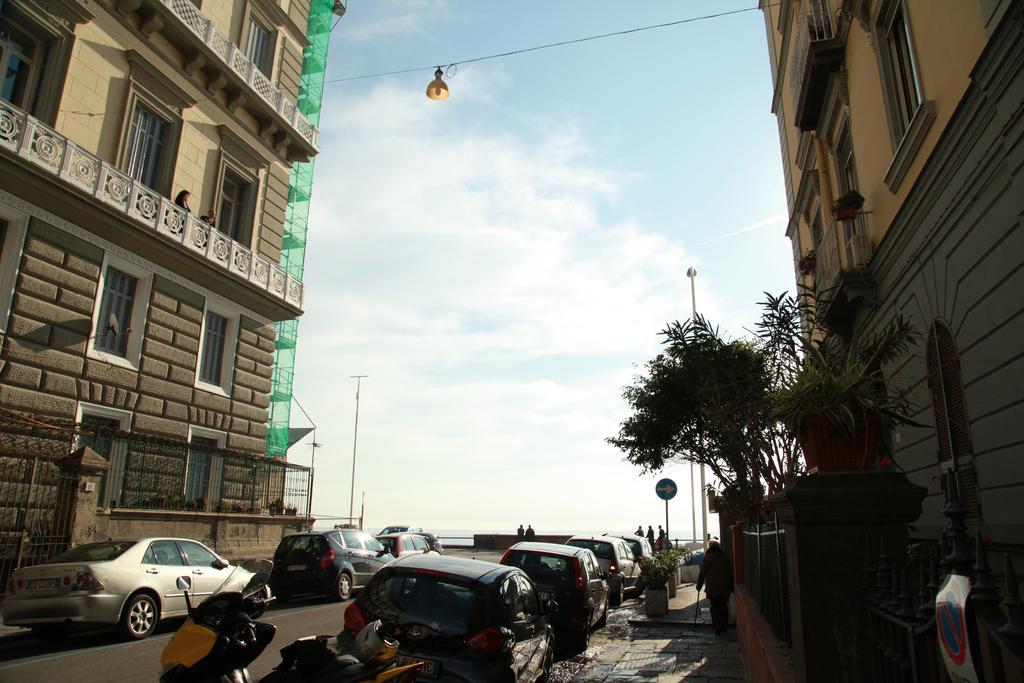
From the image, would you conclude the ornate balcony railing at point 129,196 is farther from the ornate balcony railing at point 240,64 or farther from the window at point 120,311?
the ornate balcony railing at point 240,64

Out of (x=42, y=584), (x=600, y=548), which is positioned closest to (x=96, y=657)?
(x=42, y=584)

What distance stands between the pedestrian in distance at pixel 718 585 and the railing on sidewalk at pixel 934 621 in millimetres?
10595

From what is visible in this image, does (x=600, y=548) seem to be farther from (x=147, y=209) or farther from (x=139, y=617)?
(x=147, y=209)

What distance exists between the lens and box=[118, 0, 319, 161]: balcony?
1864cm

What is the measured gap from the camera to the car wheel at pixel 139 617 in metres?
10.3

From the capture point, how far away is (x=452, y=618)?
6.61 m

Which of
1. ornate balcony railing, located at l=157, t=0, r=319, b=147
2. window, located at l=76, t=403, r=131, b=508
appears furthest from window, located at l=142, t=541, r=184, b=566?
ornate balcony railing, located at l=157, t=0, r=319, b=147

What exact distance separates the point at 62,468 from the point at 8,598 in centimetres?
486

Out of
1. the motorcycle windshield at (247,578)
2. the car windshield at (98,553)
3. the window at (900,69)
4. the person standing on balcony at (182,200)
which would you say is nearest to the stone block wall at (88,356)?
the person standing on balcony at (182,200)

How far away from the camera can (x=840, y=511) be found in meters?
3.79

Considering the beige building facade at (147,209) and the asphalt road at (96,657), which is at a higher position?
the beige building facade at (147,209)

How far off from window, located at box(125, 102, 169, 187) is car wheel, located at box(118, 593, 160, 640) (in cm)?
1169

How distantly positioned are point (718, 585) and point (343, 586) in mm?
8199

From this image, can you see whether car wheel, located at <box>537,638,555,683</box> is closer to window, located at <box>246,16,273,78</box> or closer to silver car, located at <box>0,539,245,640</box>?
silver car, located at <box>0,539,245,640</box>
